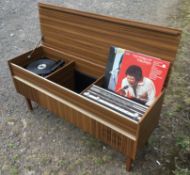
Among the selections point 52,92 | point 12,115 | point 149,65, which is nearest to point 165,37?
point 149,65

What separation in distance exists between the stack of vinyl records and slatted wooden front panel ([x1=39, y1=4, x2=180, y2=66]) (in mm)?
226

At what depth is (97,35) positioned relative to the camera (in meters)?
1.36

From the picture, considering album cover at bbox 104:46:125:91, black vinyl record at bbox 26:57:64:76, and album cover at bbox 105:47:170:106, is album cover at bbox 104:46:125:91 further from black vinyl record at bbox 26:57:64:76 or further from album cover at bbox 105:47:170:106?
black vinyl record at bbox 26:57:64:76

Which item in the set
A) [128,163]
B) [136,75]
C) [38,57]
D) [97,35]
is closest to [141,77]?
[136,75]

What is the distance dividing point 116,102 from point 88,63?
1.19 ft

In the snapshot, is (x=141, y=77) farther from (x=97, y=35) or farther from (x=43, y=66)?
(x=43, y=66)

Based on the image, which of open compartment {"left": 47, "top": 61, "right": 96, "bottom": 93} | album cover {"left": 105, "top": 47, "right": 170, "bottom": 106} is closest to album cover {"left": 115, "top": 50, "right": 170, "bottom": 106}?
album cover {"left": 105, "top": 47, "right": 170, "bottom": 106}

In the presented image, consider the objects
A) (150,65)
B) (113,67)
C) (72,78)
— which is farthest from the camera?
(72,78)

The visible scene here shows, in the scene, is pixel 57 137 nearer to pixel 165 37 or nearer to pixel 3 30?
pixel 165 37

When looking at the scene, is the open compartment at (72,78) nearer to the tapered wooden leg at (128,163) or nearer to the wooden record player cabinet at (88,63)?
the wooden record player cabinet at (88,63)

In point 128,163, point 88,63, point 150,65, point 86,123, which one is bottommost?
point 128,163

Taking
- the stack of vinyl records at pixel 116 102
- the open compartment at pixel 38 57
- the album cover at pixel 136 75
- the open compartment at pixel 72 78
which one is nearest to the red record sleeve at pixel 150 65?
the album cover at pixel 136 75

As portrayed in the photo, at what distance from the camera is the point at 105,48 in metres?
1.36

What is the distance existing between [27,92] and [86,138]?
49 cm
